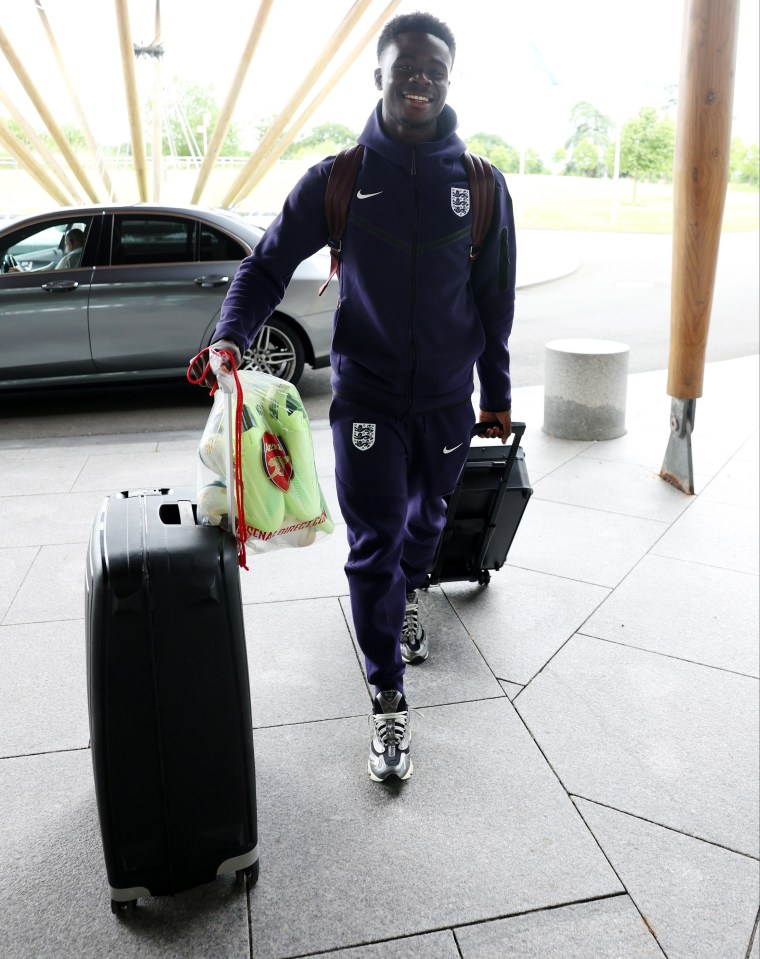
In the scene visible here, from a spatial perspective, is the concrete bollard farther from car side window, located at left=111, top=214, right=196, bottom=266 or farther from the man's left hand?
the man's left hand

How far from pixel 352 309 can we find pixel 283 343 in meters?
4.86

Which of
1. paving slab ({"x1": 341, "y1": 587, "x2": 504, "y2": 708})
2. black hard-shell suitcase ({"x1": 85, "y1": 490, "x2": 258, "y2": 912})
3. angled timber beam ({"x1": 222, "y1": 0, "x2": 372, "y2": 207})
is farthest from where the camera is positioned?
angled timber beam ({"x1": 222, "y1": 0, "x2": 372, "y2": 207})

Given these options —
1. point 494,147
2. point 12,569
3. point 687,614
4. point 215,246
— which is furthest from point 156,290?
point 494,147

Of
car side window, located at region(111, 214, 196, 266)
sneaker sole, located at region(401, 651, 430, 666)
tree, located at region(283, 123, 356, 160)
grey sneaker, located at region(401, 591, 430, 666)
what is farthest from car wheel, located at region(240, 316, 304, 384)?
tree, located at region(283, 123, 356, 160)

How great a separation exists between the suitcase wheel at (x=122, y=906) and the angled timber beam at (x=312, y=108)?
41.0ft

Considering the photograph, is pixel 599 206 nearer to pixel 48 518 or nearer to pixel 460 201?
pixel 48 518

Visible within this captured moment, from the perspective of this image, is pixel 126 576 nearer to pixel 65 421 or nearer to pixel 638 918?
pixel 638 918

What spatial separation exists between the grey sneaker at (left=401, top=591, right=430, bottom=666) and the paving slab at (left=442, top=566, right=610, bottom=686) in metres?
0.26

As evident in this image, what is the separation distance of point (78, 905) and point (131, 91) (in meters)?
11.8

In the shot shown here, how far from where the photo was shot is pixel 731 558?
4.48 metres

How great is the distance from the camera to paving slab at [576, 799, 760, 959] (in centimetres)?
220

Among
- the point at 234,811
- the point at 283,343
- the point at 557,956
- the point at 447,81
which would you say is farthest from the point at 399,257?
the point at 283,343

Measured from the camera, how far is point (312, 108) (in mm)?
14398

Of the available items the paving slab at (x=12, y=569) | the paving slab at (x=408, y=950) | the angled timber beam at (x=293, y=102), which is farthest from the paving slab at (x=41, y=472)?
the angled timber beam at (x=293, y=102)
